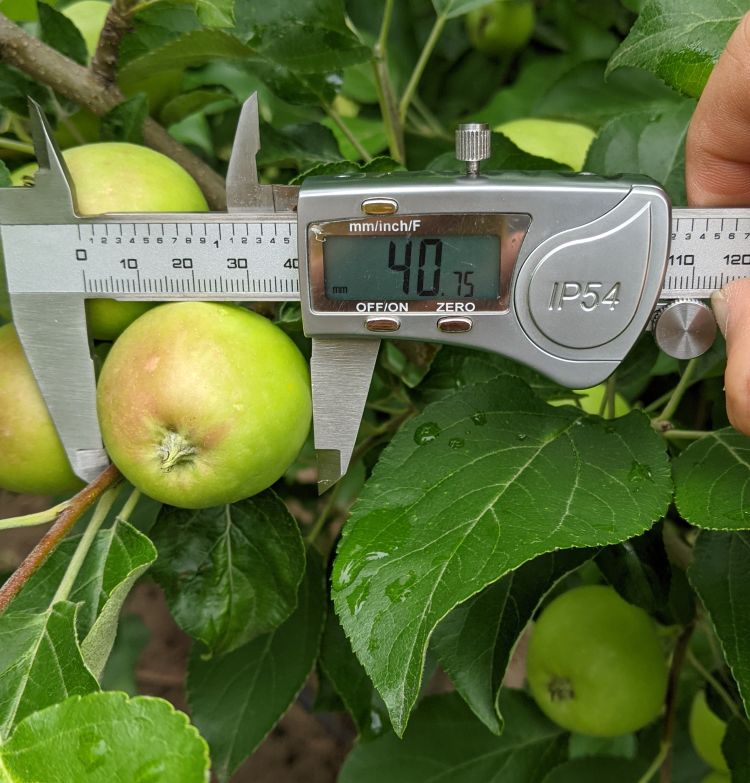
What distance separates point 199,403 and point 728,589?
0.51m

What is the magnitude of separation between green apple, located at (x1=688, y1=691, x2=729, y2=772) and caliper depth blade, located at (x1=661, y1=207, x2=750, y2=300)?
2.29ft

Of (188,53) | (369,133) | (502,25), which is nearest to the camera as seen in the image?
(188,53)

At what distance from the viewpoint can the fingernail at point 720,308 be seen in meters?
0.68

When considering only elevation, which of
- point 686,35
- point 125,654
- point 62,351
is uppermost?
point 686,35

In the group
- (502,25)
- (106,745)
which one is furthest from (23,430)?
(502,25)

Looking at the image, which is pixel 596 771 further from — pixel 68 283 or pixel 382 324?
pixel 68 283

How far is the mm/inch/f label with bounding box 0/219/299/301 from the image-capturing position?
715mm

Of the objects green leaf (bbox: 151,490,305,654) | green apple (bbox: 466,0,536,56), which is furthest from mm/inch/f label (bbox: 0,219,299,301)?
green apple (bbox: 466,0,536,56)

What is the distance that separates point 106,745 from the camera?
54cm

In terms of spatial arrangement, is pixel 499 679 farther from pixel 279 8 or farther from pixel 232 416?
pixel 279 8

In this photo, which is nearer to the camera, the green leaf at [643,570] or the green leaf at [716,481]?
the green leaf at [716,481]

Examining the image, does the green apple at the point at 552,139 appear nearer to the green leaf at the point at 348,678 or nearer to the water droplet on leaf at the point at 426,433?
the water droplet on leaf at the point at 426,433

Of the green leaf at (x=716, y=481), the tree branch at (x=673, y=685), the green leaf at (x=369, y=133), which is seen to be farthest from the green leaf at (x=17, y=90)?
the tree branch at (x=673, y=685)

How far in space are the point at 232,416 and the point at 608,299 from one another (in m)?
0.32
